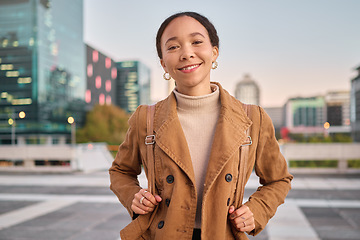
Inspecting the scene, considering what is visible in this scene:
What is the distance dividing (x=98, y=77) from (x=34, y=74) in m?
39.0

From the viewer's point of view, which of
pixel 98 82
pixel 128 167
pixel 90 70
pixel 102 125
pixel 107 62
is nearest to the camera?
pixel 128 167

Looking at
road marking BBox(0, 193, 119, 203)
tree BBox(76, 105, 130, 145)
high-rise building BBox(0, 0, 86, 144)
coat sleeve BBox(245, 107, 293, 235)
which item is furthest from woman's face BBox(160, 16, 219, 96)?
high-rise building BBox(0, 0, 86, 144)

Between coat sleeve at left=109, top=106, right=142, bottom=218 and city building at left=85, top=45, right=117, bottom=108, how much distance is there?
303 feet

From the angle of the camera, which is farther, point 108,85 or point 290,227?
point 108,85

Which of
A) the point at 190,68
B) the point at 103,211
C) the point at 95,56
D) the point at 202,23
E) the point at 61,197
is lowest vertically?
the point at 61,197

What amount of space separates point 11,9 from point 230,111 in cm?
7552

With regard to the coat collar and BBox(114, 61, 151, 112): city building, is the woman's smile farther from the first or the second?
BBox(114, 61, 151, 112): city building

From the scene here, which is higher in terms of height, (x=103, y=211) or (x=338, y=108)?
(x=338, y=108)

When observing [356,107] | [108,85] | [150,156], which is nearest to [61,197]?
[150,156]

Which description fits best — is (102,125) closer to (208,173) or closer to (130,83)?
(208,173)

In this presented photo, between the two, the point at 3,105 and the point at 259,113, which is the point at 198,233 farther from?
the point at 3,105

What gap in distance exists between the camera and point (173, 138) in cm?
153

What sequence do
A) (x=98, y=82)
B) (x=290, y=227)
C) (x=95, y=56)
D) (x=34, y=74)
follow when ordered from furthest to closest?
(x=98, y=82) < (x=95, y=56) < (x=34, y=74) < (x=290, y=227)

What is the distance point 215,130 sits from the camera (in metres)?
1.57
